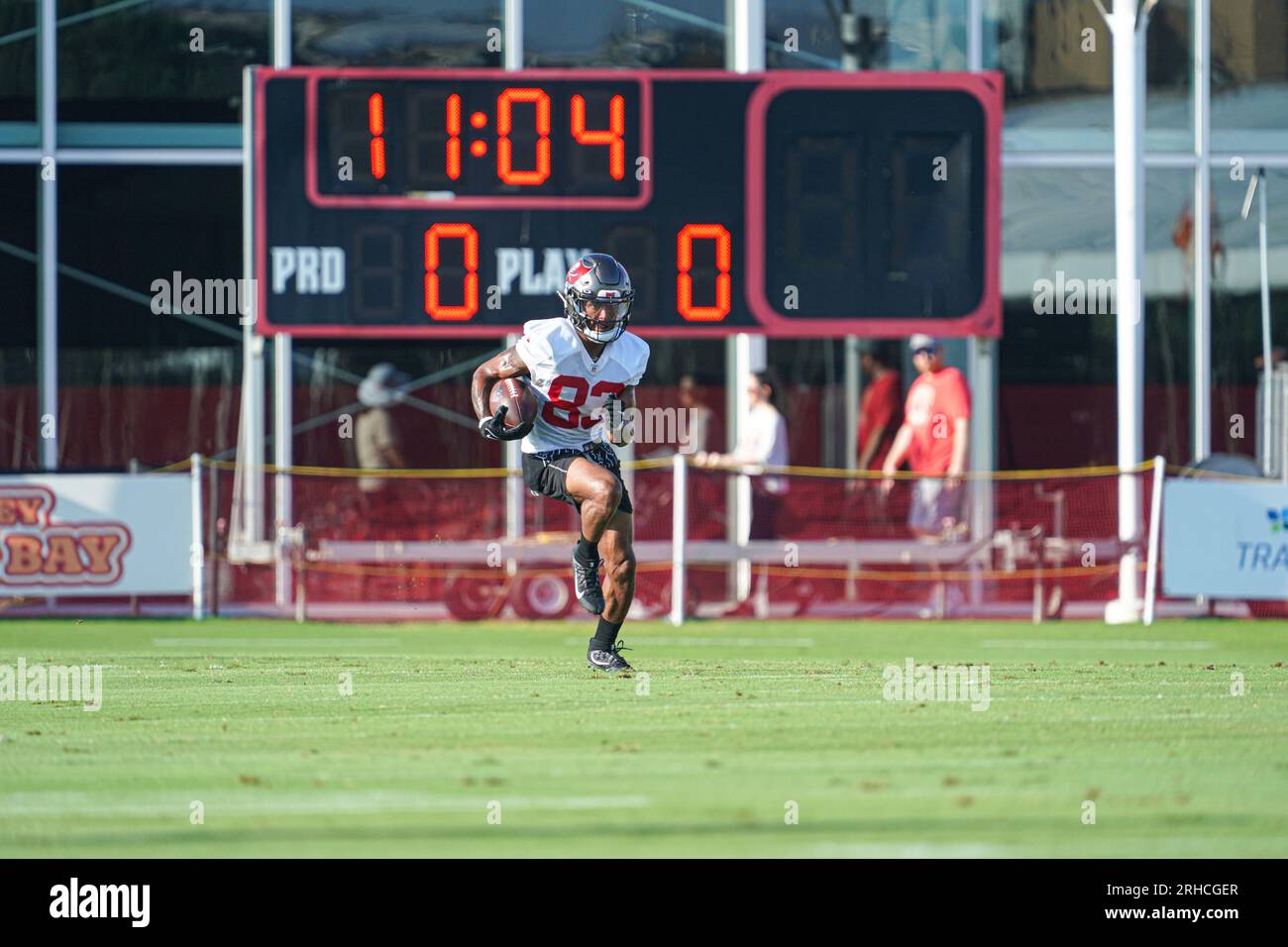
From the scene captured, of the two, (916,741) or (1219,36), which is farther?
(1219,36)

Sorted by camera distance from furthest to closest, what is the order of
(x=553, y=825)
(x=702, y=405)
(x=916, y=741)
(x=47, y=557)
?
1. (x=702, y=405)
2. (x=47, y=557)
3. (x=916, y=741)
4. (x=553, y=825)

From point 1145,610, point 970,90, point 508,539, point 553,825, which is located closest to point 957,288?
point 970,90

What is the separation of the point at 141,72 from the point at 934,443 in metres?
9.02

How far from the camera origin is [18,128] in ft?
74.0

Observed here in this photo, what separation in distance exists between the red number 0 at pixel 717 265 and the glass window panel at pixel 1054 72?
6.22m

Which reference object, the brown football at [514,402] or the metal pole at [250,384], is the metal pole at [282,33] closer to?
the metal pole at [250,384]

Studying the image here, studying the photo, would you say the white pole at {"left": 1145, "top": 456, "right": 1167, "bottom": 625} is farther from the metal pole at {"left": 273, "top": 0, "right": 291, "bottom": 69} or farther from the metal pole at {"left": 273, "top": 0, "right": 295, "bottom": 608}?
the metal pole at {"left": 273, "top": 0, "right": 291, "bottom": 69}

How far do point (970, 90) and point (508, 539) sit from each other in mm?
5127

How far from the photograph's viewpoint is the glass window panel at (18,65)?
22.5 m

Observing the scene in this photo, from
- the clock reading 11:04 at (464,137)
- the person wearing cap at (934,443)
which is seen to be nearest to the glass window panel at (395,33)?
the clock reading 11:04 at (464,137)

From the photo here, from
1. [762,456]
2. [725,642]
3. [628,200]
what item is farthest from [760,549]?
[628,200]

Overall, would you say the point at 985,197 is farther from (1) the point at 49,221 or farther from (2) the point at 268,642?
(1) the point at 49,221

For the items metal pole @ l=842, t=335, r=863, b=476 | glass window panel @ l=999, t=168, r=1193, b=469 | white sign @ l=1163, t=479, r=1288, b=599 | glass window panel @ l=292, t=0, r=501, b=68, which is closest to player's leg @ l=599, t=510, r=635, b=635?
white sign @ l=1163, t=479, r=1288, b=599
